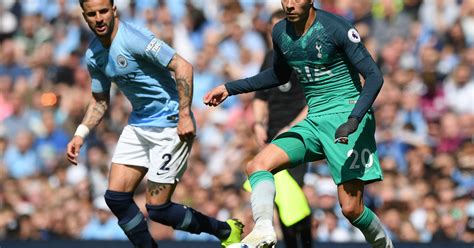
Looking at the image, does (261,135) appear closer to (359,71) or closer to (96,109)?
(96,109)

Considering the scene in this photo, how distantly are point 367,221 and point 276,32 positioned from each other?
137cm

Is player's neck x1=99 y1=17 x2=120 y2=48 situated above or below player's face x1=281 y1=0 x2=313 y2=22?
below

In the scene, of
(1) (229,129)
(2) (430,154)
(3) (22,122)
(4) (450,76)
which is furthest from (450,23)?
(3) (22,122)

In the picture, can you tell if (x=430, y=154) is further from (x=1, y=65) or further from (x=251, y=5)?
(x=1, y=65)

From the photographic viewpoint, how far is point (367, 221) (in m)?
7.41

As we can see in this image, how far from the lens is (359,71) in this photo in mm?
7082

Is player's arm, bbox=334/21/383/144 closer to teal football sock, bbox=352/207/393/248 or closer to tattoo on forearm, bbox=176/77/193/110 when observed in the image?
teal football sock, bbox=352/207/393/248

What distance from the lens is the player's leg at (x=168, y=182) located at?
8.05 meters

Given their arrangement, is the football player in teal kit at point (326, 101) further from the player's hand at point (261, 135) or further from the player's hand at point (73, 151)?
the player's hand at point (261, 135)

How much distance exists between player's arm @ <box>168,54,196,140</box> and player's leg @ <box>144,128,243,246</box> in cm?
48

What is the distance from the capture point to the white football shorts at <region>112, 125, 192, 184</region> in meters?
8.05

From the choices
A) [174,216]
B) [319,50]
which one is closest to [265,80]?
[319,50]

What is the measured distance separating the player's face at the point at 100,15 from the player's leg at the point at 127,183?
81cm

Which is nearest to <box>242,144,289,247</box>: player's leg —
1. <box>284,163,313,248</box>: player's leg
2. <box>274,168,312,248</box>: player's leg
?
<box>274,168,312,248</box>: player's leg
